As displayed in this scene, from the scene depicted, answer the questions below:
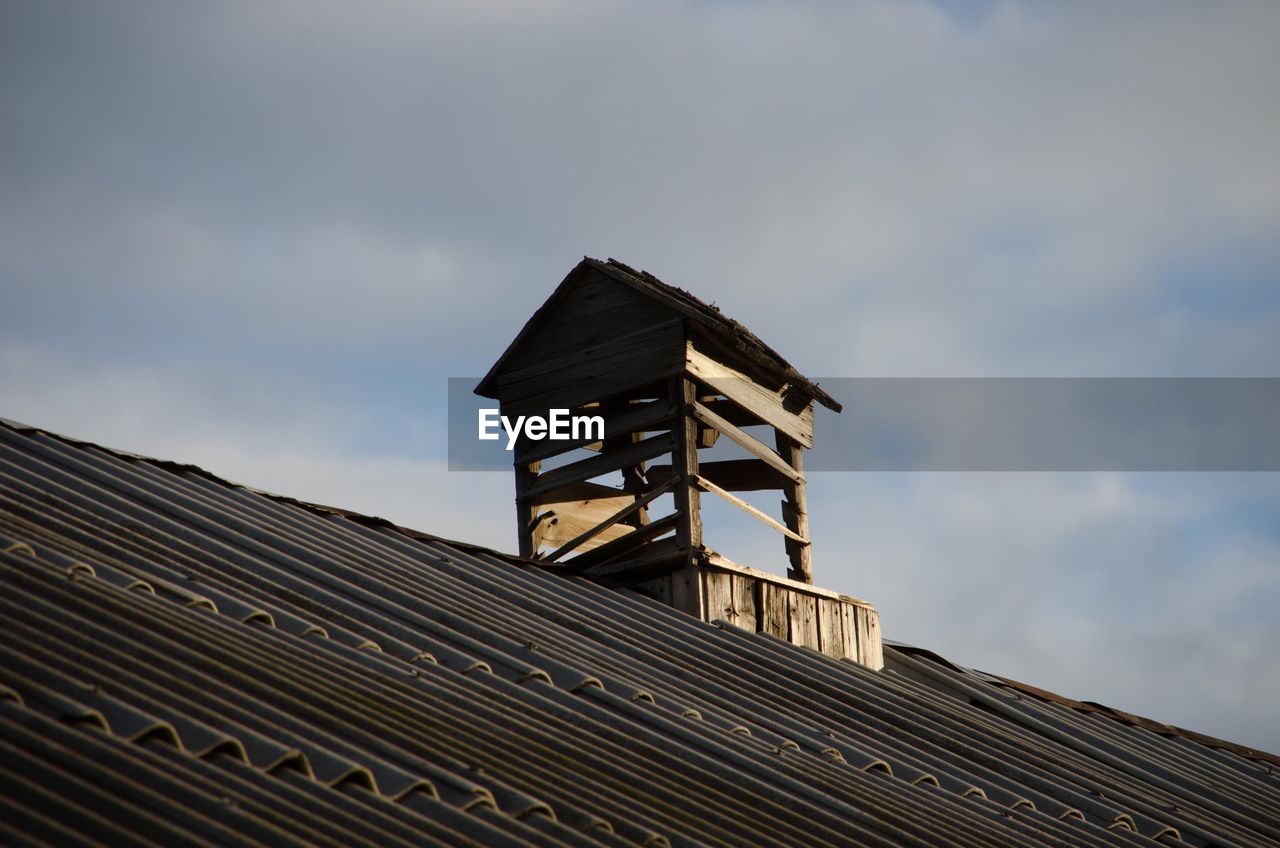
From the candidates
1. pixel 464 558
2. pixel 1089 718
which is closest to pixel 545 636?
pixel 464 558

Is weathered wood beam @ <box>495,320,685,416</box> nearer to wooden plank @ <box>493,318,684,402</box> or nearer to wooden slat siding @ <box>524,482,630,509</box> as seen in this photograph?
wooden plank @ <box>493,318,684,402</box>

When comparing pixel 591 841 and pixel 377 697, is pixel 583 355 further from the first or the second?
pixel 591 841

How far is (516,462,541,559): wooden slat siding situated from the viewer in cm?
1189

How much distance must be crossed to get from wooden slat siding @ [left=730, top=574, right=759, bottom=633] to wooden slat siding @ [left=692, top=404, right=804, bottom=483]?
4.23 feet

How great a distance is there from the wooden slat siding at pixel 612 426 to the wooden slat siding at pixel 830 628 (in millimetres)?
1836

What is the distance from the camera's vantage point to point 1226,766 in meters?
11.1

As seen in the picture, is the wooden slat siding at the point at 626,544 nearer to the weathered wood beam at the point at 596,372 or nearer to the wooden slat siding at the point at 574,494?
the wooden slat siding at the point at 574,494

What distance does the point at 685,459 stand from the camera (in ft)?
35.8

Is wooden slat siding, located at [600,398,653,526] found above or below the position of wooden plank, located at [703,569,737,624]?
above

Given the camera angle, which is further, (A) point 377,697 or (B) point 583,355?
(B) point 583,355

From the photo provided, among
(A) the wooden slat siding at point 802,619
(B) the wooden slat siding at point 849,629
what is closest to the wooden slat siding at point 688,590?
(A) the wooden slat siding at point 802,619

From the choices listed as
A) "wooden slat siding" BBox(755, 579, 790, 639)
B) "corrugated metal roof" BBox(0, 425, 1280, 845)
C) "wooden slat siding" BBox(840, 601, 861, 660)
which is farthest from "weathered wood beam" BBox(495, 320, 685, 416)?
"wooden slat siding" BBox(840, 601, 861, 660)

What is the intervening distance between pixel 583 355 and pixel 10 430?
4656 mm

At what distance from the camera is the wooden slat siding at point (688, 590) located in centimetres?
1016
